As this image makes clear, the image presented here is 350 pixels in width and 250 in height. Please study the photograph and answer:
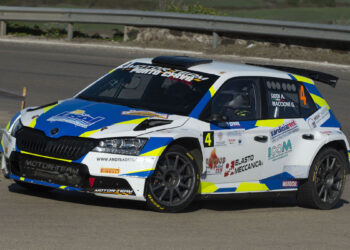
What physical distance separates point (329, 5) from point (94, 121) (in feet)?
113

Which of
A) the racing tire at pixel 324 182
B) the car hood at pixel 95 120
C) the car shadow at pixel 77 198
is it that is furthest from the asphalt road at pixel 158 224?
the car hood at pixel 95 120

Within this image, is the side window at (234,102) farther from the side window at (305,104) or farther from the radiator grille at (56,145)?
the radiator grille at (56,145)

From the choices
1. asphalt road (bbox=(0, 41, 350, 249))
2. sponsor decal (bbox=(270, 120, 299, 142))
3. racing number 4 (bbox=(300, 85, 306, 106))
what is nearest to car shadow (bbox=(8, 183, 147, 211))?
asphalt road (bbox=(0, 41, 350, 249))

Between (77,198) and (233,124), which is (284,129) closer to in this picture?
(233,124)

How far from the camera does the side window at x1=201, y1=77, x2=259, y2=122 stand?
8.56 meters

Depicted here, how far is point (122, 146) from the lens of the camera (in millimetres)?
7742

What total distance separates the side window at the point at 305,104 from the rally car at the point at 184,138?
0.01 meters

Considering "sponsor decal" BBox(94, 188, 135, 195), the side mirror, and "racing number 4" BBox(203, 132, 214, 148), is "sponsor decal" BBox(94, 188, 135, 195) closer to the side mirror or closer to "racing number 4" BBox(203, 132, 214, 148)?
"racing number 4" BBox(203, 132, 214, 148)

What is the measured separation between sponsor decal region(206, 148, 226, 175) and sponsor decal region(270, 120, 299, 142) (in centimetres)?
78

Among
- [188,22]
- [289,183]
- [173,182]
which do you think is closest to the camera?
[173,182]

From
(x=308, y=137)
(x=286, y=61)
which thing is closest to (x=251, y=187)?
(x=308, y=137)

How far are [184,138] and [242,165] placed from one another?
864 millimetres

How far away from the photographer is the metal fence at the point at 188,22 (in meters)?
20.6

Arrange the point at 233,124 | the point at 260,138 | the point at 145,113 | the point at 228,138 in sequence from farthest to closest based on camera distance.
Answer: the point at 260,138, the point at 233,124, the point at 228,138, the point at 145,113
